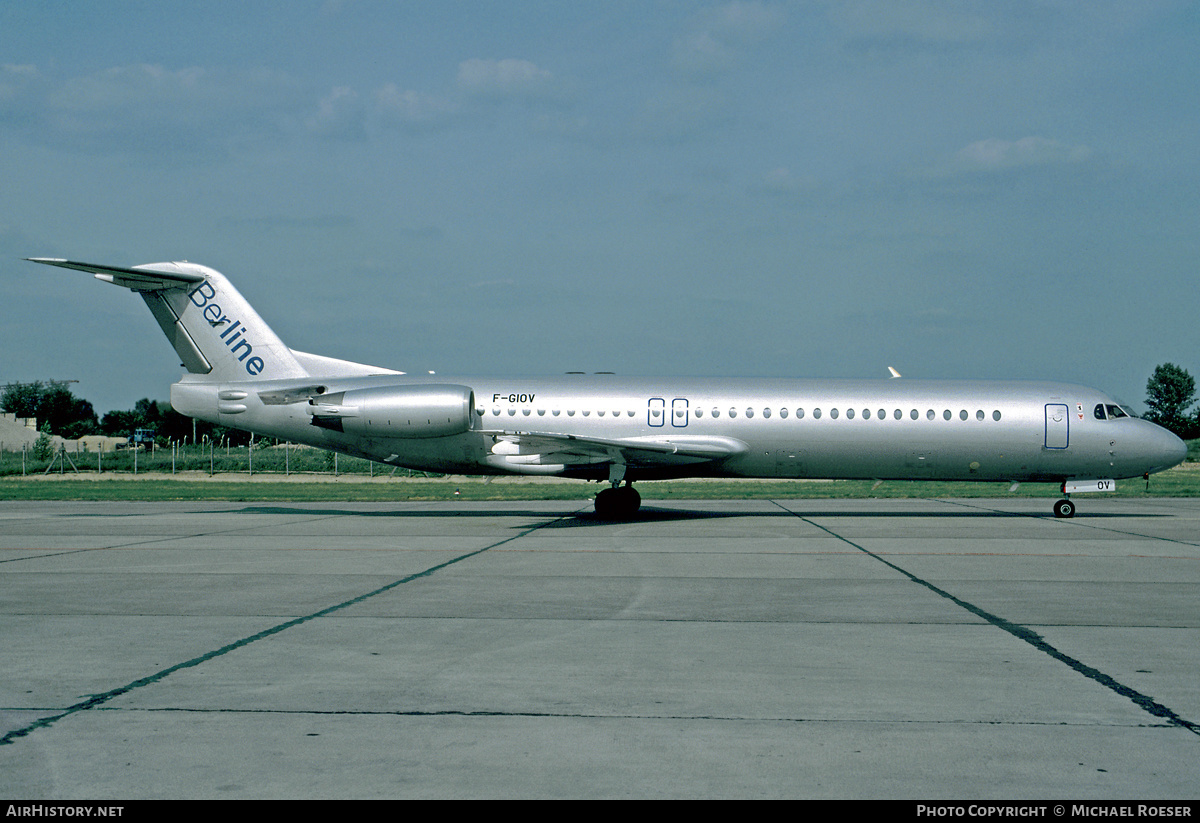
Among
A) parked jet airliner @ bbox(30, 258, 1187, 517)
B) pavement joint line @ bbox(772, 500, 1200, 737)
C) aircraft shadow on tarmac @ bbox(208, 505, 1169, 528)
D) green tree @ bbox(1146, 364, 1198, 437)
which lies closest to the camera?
pavement joint line @ bbox(772, 500, 1200, 737)

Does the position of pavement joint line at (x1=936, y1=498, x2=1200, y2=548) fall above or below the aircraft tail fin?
below

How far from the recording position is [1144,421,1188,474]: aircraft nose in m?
22.0

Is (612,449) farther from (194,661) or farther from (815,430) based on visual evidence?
(194,661)

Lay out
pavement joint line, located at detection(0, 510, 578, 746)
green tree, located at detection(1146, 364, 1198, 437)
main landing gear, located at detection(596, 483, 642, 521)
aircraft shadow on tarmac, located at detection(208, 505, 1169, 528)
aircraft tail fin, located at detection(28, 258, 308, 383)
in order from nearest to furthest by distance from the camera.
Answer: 1. pavement joint line, located at detection(0, 510, 578, 746)
2. main landing gear, located at detection(596, 483, 642, 521)
3. aircraft shadow on tarmac, located at detection(208, 505, 1169, 528)
4. aircraft tail fin, located at detection(28, 258, 308, 383)
5. green tree, located at detection(1146, 364, 1198, 437)

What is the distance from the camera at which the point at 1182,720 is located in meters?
5.81

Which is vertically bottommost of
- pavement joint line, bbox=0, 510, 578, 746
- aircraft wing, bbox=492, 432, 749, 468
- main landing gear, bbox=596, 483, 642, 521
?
pavement joint line, bbox=0, 510, 578, 746

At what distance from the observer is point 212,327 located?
23031 mm

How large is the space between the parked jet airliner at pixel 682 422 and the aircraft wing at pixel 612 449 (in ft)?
0.16

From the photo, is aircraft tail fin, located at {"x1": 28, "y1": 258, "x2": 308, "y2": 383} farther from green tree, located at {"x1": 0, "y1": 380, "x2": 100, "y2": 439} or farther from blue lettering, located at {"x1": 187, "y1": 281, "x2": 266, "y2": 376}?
green tree, located at {"x1": 0, "y1": 380, "x2": 100, "y2": 439}

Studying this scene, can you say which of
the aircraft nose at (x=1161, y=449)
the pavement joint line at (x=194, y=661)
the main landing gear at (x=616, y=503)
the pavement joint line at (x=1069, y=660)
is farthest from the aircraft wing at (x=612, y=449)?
the aircraft nose at (x=1161, y=449)

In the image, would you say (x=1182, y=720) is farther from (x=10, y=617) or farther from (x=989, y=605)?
(x=10, y=617)

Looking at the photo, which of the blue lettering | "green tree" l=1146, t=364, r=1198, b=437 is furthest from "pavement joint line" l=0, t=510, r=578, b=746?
"green tree" l=1146, t=364, r=1198, b=437

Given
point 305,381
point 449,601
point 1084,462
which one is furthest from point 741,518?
point 449,601

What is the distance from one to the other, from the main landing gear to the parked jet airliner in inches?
1.3
